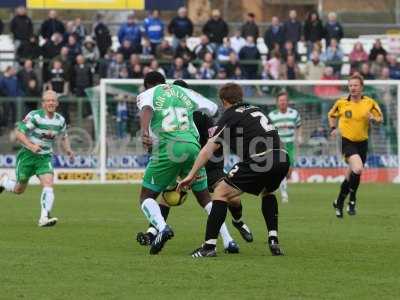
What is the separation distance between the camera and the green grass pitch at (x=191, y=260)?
9.90 metres

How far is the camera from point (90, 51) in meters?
31.9

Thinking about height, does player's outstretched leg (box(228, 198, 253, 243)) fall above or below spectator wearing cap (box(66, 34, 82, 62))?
below

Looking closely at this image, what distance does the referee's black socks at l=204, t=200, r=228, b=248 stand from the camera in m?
12.2

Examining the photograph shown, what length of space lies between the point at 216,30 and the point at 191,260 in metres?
21.3

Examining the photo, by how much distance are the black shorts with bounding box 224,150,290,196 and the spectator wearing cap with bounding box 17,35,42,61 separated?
20.1m

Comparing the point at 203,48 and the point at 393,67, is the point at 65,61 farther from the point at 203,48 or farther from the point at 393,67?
the point at 393,67

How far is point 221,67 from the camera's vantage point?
105ft

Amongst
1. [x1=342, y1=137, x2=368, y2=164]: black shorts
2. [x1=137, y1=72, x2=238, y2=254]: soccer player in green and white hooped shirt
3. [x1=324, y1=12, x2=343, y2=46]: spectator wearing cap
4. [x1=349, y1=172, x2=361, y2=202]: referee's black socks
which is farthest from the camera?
[x1=324, y1=12, x2=343, y2=46]: spectator wearing cap

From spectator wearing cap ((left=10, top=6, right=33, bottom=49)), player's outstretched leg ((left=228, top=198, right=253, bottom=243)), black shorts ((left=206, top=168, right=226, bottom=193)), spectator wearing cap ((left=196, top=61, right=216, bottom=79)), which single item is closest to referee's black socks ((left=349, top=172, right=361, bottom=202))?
black shorts ((left=206, top=168, right=226, bottom=193))

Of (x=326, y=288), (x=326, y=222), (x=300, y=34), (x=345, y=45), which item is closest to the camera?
(x=326, y=288)

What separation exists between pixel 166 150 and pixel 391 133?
18368 mm

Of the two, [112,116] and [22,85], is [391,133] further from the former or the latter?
[22,85]

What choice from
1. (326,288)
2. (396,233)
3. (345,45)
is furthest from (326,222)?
(345,45)

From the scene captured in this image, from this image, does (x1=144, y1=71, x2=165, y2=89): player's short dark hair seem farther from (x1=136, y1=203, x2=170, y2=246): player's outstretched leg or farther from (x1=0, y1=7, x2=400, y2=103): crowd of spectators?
(x1=0, y1=7, x2=400, y2=103): crowd of spectators
